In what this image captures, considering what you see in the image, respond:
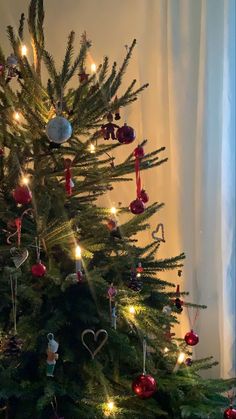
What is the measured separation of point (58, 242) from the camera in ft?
3.47

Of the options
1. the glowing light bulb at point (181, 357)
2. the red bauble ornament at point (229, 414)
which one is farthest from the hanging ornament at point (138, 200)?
the red bauble ornament at point (229, 414)

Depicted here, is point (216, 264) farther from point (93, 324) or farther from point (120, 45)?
point (120, 45)

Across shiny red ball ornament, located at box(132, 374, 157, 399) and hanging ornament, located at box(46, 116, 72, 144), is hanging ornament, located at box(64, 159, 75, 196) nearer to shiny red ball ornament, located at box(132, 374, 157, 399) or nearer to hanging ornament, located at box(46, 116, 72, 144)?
hanging ornament, located at box(46, 116, 72, 144)

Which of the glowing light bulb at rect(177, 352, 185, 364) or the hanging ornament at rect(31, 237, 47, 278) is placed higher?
the hanging ornament at rect(31, 237, 47, 278)

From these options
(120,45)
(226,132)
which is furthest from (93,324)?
(120,45)

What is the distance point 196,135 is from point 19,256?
790mm

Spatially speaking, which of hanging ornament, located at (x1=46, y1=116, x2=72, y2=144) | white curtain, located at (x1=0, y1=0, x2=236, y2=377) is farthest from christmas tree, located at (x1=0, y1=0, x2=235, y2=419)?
white curtain, located at (x1=0, y1=0, x2=236, y2=377)

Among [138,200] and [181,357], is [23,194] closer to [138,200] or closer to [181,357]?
[138,200]

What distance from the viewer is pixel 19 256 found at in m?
0.98

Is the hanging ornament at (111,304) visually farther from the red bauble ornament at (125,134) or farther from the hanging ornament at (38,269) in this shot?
the red bauble ornament at (125,134)

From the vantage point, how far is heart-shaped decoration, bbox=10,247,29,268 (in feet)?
3.22

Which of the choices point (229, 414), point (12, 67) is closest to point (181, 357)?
point (229, 414)

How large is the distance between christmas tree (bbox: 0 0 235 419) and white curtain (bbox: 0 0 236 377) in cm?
39

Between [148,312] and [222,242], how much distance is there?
0.51 meters
